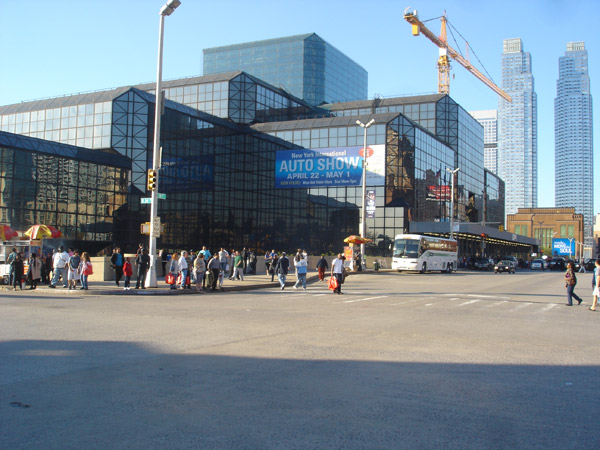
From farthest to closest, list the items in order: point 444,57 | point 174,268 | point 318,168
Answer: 1. point 444,57
2. point 318,168
3. point 174,268

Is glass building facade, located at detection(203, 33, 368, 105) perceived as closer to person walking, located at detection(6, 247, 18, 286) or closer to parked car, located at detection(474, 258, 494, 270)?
parked car, located at detection(474, 258, 494, 270)

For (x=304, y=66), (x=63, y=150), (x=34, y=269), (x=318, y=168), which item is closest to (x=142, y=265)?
(x=34, y=269)

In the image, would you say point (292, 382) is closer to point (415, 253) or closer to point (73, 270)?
point (73, 270)

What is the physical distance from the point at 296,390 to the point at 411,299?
15.7 meters

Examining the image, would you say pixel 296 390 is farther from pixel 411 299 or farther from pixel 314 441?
pixel 411 299

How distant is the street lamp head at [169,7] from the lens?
23.0 metres

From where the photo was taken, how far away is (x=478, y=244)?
88750mm

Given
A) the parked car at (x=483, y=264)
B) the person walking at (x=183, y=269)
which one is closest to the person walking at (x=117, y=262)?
the person walking at (x=183, y=269)

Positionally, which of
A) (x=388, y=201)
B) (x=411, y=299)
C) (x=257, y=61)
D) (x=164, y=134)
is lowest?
(x=411, y=299)

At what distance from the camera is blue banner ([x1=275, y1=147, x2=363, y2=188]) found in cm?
6100

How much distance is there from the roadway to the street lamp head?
14.4 m

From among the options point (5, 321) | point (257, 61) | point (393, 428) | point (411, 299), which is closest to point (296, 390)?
point (393, 428)

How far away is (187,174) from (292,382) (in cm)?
5304

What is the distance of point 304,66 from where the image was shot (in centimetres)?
15338
